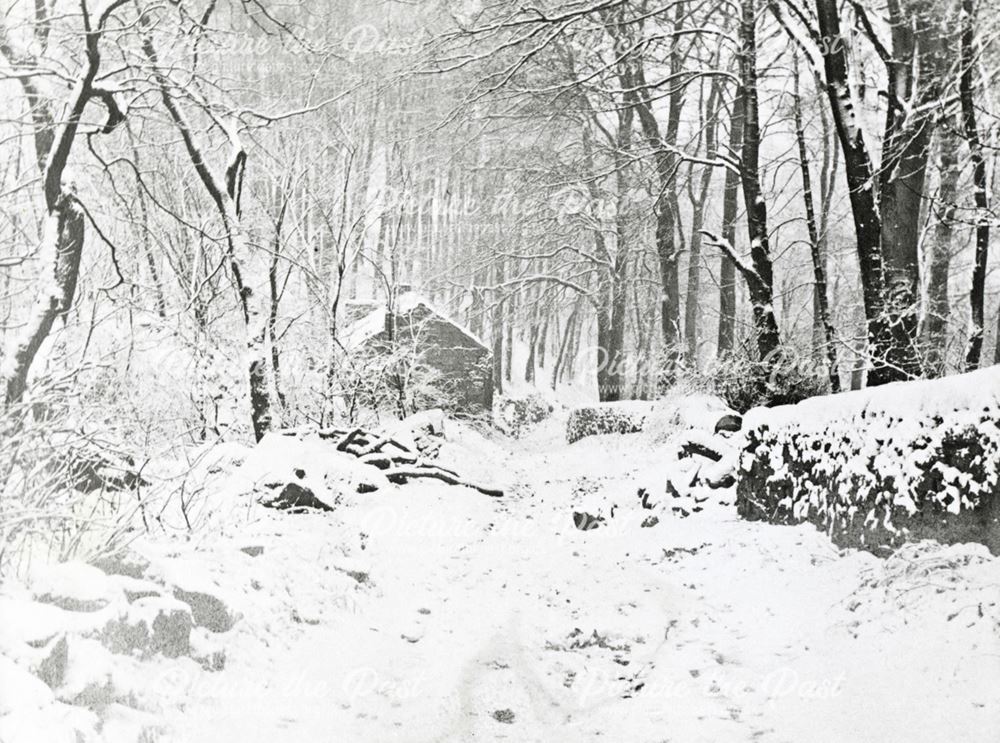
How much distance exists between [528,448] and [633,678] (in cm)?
1723

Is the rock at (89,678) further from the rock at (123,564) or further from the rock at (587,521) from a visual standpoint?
the rock at (587,521)

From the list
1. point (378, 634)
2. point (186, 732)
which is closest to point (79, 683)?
point (186, 732)

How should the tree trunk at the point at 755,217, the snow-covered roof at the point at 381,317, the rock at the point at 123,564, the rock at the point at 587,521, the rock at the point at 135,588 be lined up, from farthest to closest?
the snow-covered roof at the point at 381,317 < the tree trunk at the point at 755,217 < the rock at the point at 587,521 < the rock at the point at 123,564 < the rock at the point at 135,588

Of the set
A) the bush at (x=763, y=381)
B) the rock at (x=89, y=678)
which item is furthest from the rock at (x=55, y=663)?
the bush at (x=763, y=381)

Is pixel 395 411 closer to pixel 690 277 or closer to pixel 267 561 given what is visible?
pixel 690 277

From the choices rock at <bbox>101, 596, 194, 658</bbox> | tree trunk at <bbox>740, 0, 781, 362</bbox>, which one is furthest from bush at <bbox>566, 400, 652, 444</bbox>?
rock at <bbox>101, 596, 194, 658</bbox>

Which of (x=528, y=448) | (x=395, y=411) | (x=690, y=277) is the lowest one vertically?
(x=528, y=448)

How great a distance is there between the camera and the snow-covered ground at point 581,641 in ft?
12.0

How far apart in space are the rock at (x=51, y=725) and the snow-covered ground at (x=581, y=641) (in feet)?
1.24

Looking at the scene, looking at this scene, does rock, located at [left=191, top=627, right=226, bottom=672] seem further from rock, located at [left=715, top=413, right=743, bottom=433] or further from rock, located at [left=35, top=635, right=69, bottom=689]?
rock, located at [left=715, top=413, right=743, bottom=433]

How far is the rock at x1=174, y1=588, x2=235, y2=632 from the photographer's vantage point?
4484 mm

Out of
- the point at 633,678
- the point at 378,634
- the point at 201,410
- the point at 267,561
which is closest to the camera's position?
the point at 633,678

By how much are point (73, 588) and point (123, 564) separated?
0.62m

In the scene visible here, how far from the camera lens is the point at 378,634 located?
5.45 meters
